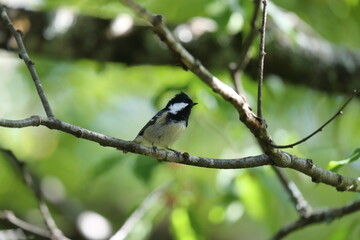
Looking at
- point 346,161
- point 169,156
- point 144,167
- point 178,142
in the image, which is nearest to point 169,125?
point 144,167

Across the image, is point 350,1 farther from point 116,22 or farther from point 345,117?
point 116,22

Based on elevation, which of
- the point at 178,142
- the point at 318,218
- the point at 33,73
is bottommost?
the point at 318,218

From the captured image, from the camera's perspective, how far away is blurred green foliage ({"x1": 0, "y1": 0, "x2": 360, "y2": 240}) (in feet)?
12.4

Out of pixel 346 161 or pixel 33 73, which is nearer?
pixel 33 73

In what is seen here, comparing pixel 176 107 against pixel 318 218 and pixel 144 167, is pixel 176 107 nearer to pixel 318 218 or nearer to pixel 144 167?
pixel 144 167

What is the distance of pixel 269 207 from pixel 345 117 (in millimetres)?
1816

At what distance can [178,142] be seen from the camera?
4.84m

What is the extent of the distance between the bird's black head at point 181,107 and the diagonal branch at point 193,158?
45.0 inches

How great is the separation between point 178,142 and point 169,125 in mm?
1493

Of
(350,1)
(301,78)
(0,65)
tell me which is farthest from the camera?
(0,65)

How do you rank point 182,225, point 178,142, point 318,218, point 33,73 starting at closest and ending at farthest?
point 33,73 < point 318,218 < point 182,225 < point 178,142

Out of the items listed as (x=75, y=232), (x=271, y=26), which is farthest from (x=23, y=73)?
(x=271, y=26)

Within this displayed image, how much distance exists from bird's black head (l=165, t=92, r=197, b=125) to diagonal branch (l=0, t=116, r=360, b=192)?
114 cm

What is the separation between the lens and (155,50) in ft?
15.1
